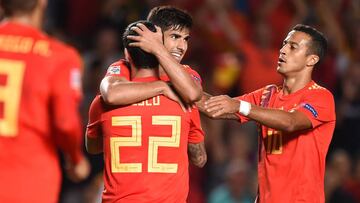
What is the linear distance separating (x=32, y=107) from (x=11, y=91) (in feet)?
0.51

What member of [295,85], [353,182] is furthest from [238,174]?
[295,85]

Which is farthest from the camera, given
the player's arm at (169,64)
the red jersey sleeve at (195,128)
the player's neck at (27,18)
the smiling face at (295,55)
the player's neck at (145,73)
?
the smiling face at (295,55)

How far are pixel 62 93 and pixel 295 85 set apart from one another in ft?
7.25

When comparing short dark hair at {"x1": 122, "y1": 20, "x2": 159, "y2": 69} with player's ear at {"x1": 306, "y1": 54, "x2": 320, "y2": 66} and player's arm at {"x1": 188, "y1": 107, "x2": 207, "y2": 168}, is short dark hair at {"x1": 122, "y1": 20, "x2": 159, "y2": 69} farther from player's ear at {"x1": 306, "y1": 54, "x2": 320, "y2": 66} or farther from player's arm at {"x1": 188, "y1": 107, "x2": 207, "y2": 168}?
player's ear at {"x1": 306, "y1": 54, "x2": 320, "y2": 66}

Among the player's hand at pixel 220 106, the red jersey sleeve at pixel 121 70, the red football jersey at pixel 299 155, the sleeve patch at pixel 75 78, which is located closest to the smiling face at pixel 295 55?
the red football jersey at pixel 299 155

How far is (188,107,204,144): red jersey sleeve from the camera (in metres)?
6.95

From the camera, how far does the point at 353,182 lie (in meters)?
12.0

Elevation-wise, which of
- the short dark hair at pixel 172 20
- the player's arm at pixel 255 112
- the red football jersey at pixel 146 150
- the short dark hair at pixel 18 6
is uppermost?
the short dark hair at pixel 172 20

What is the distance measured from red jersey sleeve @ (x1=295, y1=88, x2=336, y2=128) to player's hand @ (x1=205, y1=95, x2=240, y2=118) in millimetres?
526

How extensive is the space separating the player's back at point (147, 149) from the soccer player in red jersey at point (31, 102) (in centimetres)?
63

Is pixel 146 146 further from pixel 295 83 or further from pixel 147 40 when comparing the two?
pixel 295 83

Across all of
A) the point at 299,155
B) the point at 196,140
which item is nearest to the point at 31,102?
the point at 196,140

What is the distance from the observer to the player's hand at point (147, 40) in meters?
6.61

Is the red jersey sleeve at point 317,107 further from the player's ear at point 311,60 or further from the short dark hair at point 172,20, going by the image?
the short dark hair at point 172,20
